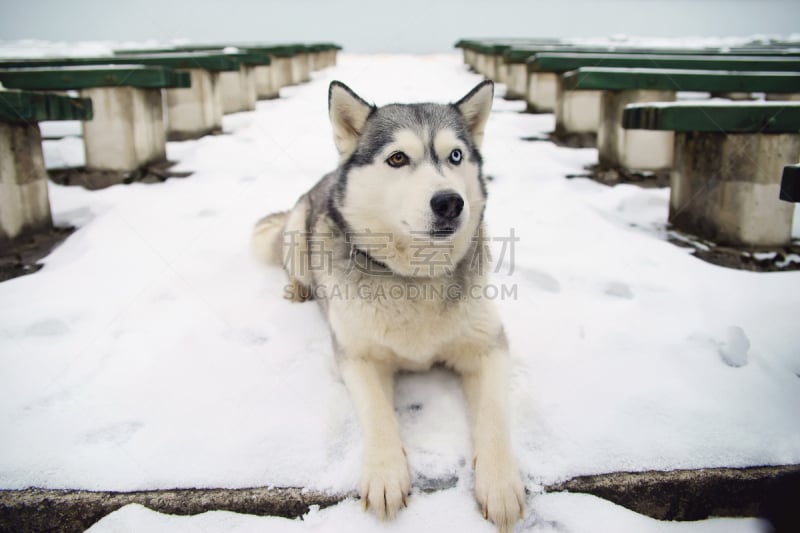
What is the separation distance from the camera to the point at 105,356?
7.57ft

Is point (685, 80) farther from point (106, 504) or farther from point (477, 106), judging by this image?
point (106, 504)

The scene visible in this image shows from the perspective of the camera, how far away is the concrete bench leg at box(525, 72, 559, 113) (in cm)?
756

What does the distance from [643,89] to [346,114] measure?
3648mm

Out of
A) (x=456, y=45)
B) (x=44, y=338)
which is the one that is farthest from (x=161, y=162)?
(x=456, y=45)

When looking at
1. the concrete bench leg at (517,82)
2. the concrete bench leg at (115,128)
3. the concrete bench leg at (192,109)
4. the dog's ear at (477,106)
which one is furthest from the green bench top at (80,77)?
the concrete bench leg at (517,82)

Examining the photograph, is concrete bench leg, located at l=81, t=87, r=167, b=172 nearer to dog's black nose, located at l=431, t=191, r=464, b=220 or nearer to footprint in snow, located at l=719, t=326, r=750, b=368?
dog's black nose, located at l=431, t=191, r=464, b=220

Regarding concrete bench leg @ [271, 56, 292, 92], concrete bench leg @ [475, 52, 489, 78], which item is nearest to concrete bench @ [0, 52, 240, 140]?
concrete bench leg @ [271, 56, 292, 92]

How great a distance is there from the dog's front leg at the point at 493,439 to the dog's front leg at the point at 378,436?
0.25 m

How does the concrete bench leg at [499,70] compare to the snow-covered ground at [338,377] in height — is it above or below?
above

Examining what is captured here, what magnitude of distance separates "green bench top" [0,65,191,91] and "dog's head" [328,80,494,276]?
11.6 ft

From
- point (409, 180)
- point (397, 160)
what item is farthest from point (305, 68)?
point (409, 180)

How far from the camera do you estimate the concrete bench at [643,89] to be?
4.38 meters

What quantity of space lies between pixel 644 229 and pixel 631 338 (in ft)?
5.42

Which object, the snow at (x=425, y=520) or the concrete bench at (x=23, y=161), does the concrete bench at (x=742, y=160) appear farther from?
the concrete bench at (x=23, y=161)
